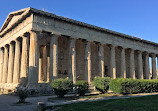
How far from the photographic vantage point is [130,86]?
51.1ft

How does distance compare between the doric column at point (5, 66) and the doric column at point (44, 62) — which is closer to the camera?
the doric column at point (5, 66)

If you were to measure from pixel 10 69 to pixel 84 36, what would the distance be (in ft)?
33.8

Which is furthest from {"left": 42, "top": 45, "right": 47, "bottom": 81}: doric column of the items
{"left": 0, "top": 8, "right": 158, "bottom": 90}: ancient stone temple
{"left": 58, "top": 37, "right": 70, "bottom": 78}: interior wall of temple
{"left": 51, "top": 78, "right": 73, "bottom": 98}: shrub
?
{"left": 51, "top": 78, "right": 73, "bottom": 98}: shrub

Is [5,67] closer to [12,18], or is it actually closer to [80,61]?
[12,18]

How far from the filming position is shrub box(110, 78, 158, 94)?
49.9 feet

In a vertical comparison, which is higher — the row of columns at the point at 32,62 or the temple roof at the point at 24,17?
the temple roof at the point at 24,17

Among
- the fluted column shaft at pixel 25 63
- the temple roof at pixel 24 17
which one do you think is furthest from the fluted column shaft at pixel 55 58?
the fluted column shaft at pixel 25 63

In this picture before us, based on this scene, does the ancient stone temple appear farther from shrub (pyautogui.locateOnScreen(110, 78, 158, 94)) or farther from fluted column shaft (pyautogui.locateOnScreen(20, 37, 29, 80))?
shrub (pyautogui.locateOnScreen(110, 78, 158, 94))

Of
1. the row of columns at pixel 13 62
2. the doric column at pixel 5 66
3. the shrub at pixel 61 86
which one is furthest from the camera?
the doric column at pixel 5 66

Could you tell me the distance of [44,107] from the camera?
864cm

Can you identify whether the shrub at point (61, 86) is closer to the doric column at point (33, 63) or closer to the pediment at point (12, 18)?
the doric column at point (33, 63)

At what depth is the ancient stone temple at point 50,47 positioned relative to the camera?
17.6 metres

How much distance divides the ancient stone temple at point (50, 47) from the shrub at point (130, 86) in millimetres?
5474

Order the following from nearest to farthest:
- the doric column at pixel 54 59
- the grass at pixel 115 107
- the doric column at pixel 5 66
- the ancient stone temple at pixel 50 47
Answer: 1. the grass at pixel 115 107
2. the ancient stone temple at pixel 50 47
3. the doric column at pixel 54 59
4. the doric column at pixel 5 66
